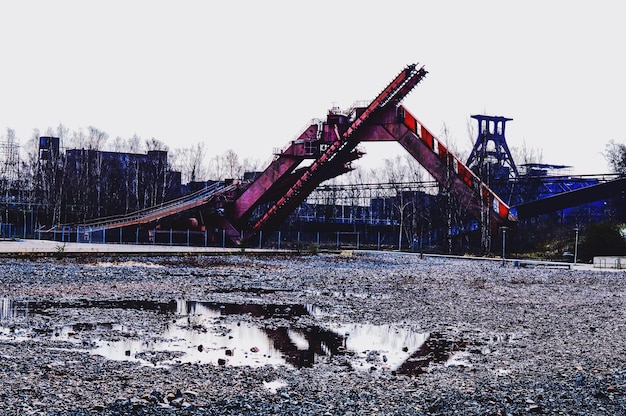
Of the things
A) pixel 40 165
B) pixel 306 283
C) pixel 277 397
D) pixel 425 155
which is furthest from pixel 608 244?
pixel 40 165

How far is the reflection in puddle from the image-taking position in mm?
8781

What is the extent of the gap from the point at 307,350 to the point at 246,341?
41.1 inches

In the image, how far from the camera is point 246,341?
10117mm

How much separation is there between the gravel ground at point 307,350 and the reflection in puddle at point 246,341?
0.10ft

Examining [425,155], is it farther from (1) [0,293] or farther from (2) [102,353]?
(2) [102,353]

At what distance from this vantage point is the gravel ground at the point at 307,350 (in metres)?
6.75

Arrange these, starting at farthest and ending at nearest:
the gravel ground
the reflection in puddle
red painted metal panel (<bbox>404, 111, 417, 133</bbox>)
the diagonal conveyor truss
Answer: red painted metal panel (<bbox>404, 111, 417, 133</bbox>) → the diagonal conveyor truss → the reflection in puddle → the gravel ground

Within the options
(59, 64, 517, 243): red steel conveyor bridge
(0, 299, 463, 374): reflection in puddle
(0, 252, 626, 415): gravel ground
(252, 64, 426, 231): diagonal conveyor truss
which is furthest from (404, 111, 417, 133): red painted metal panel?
(0, 299, 463, 374): reflection in puddle

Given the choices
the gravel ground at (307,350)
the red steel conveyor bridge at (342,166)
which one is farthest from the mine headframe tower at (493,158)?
the gravel ground at (307,350)

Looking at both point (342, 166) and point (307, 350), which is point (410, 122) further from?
point (307, 350)

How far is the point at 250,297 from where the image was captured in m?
16.0

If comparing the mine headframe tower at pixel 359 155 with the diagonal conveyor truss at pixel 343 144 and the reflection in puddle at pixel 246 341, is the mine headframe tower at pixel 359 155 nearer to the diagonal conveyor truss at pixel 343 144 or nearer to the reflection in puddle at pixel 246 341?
the diagonal conveyor truss at pixel 343 144

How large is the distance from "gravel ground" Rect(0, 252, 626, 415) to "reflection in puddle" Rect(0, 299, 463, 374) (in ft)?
0.10

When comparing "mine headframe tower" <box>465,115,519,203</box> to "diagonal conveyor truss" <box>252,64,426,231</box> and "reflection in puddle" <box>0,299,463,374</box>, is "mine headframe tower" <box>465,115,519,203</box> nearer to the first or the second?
"diagonal conveyor truss" <box>252,64,426,231</box>
